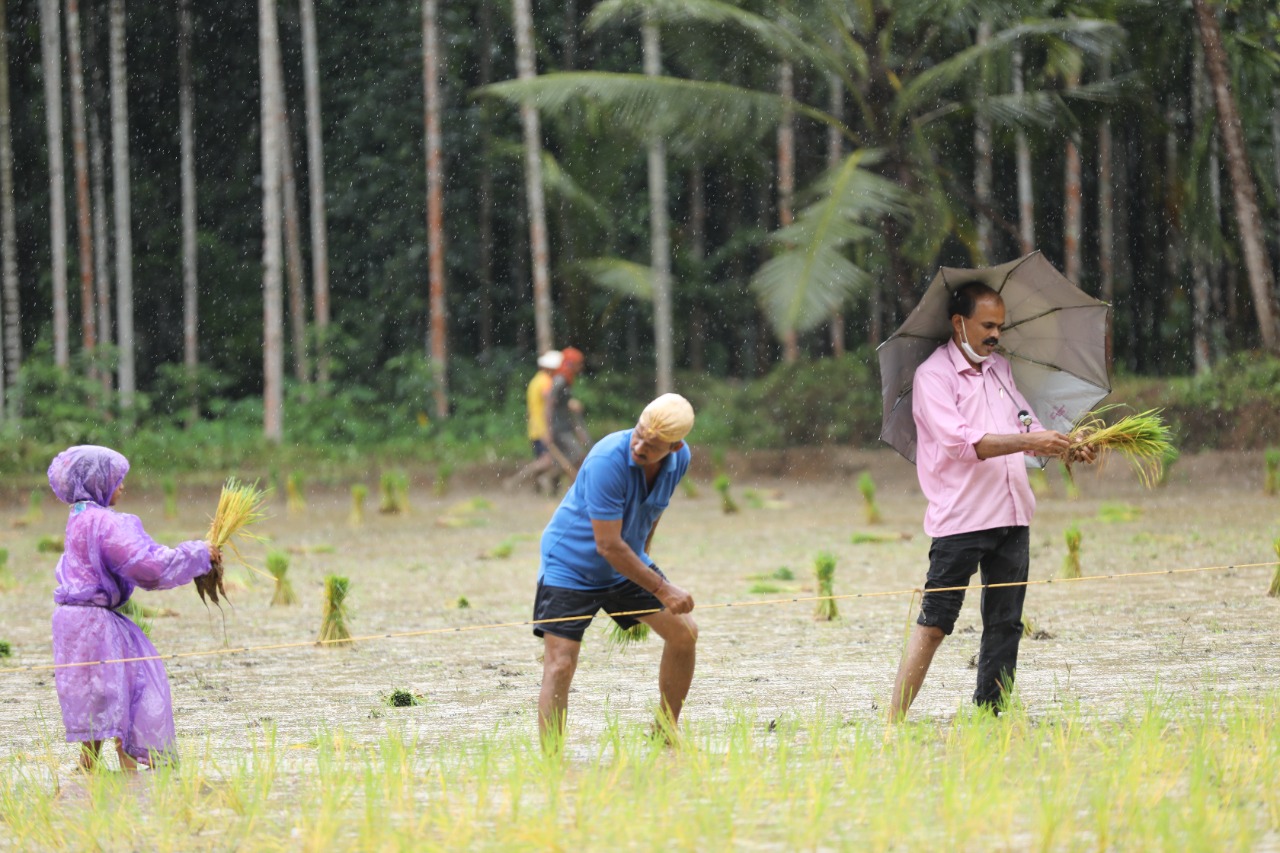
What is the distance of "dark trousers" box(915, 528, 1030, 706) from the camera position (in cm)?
565

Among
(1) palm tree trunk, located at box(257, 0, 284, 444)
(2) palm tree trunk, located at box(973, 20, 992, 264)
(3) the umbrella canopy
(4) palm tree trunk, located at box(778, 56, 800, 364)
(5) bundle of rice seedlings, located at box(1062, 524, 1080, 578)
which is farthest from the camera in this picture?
(4) palm tree trunk, located at box(778, 56, 800, 364)

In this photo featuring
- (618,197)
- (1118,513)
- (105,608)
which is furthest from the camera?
(618,197)

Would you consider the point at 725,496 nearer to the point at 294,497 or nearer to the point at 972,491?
the point at 294,497

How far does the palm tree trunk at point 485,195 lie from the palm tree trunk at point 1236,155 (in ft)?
48.4

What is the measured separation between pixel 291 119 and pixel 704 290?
31.5 ft

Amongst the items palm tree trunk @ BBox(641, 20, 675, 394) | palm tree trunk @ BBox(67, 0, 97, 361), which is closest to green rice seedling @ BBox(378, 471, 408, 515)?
palm tree trunk @ BBox(641, 20, 675, 394)

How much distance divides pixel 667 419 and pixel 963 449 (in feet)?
3.79

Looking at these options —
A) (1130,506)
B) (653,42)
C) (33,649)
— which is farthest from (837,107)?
(33,649)

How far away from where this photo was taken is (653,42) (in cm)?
2461

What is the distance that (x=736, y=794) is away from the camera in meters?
4.51

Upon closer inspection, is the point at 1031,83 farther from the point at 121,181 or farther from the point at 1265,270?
the point at 121,181

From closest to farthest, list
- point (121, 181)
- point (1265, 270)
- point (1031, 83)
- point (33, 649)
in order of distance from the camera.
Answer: point (33, 649) < point (1265, 270) < point (1031, 83) < point (121, 181)

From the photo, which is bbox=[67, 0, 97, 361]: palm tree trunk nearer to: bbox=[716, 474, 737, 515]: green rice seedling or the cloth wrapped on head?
bbox=[716, 474, 737, 515]: green rice seedling

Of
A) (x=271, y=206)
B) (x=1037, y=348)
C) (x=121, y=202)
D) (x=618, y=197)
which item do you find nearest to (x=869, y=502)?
(x=1037, y=348)
